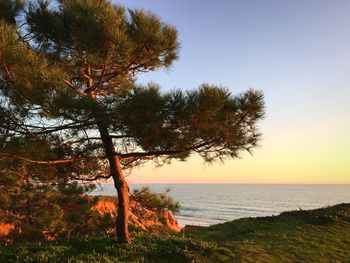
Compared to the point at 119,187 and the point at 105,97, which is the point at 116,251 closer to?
the point at 119,187

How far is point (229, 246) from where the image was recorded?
12.5m

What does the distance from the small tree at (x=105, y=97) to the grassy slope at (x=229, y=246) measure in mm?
1007

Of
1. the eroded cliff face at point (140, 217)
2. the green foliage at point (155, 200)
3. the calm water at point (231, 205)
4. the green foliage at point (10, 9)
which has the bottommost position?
the calm water at point (231, 205)

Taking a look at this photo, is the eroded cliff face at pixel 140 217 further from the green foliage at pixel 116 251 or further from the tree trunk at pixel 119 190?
the tree trunk at pixel 119 190

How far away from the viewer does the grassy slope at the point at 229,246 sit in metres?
9.72

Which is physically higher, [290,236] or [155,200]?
[155,200]

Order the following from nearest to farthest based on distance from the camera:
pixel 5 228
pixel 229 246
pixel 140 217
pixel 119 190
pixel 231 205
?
pixel 119 190 < pixel 140 217 < pixel 229 246 < pixel 5 228 < pixel 231 205

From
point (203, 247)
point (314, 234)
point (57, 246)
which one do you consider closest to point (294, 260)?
point (203, 247)

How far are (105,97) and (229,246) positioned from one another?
6609mm

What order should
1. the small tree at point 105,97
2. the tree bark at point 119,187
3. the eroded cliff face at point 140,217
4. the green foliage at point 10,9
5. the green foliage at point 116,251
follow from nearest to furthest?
the small tree at point 105,97 < the green foliage at point 116,251 < the green foliage at point 10,9 < the tree bark at point 119,187 < the eroded cliff face at point 140,217

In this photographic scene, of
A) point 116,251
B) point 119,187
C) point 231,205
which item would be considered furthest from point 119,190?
point 231,205

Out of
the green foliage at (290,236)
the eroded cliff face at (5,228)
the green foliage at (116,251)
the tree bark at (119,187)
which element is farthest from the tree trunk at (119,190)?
the eroded cliff face at (5,228)

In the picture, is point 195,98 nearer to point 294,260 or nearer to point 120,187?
point 120,187

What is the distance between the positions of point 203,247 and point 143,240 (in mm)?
1835
